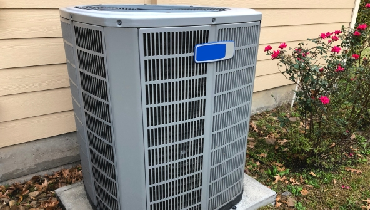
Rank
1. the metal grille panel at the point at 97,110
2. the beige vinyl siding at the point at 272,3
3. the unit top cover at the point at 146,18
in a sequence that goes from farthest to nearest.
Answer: the beige vinyl siding at the point at 272,3 → the metal grille panel at the point at 97,110 → the unit top cover at the point at 146,18

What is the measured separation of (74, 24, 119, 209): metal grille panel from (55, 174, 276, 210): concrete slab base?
39 cm

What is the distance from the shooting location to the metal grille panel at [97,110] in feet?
4.84

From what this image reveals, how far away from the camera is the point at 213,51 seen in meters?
1.53

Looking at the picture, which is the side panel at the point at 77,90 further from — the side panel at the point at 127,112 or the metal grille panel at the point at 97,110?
the side panel at the point at 127,112

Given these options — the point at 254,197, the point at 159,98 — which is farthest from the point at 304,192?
the point at 159,98

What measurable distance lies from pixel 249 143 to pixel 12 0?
2.76 m

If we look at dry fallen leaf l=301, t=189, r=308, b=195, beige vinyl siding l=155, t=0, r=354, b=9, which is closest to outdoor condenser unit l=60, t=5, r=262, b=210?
dry fallen leaf l=301, t=189, r=308, b=195

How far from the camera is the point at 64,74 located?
259 centimetres

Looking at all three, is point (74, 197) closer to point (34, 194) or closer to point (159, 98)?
point (34, 194)

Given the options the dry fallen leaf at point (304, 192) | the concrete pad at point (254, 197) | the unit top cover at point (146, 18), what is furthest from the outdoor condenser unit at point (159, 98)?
the dry fallen leaf at point (304, 192)

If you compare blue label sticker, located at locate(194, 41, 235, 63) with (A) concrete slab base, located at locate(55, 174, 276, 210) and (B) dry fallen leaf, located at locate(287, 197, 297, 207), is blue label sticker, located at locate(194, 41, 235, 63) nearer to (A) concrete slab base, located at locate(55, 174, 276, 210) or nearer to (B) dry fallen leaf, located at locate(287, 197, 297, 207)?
(A) concrete slab base, located at locate(55, 174, 276, 210)

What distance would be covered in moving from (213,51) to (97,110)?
2.40 ft

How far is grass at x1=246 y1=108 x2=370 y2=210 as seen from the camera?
2.53m

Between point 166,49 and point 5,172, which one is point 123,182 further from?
point 5,172
